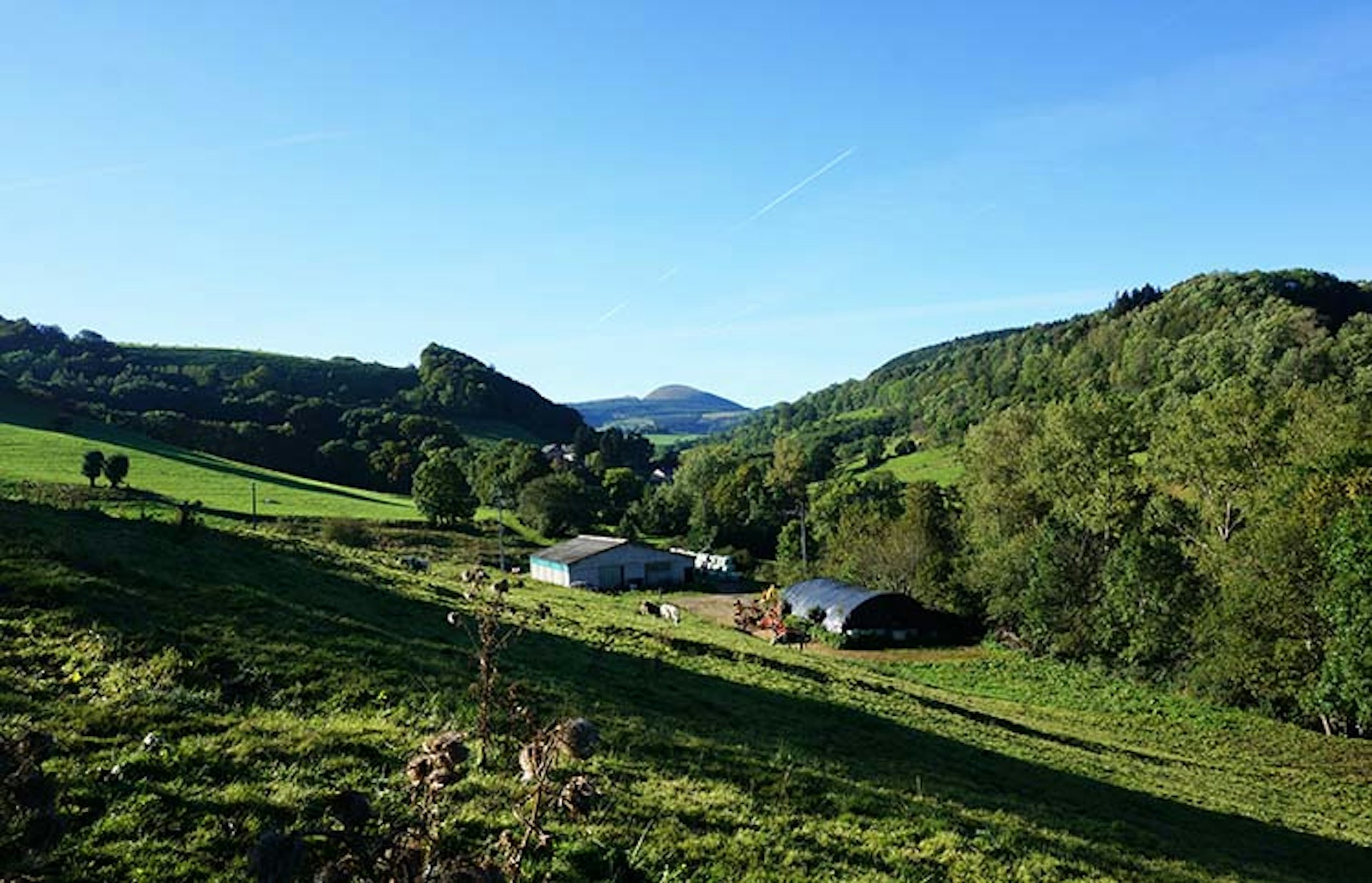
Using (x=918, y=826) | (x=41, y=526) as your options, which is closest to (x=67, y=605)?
(x=41, y=526)

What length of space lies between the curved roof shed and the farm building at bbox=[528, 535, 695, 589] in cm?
2088

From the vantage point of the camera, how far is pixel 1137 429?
4891 cm

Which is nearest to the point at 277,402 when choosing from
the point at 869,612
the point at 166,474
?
the point at 166,474

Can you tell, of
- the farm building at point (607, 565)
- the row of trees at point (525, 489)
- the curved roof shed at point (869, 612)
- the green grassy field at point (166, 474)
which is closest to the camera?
the curved roof shed at point (869, 612)

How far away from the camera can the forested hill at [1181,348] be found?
102188 mm

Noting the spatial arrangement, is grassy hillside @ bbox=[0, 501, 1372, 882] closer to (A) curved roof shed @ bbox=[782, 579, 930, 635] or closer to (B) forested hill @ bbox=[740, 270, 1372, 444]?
(A) curved roof shed @ bbox=[782, 579, 930, 635]

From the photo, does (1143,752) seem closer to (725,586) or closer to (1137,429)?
(1137,429)

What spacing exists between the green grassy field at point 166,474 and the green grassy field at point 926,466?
258 ft

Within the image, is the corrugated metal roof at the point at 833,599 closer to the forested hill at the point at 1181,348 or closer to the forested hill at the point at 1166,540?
the forested hill at the point at 1166,540

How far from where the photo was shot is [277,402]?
141 metres

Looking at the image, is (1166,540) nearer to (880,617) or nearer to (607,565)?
(880,617)

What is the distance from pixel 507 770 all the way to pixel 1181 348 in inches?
5580

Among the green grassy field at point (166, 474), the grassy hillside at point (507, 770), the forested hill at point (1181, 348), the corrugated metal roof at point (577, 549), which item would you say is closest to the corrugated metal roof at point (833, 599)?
the corrugated metal roof at point (577, 549)

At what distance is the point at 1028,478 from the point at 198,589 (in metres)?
50.7
